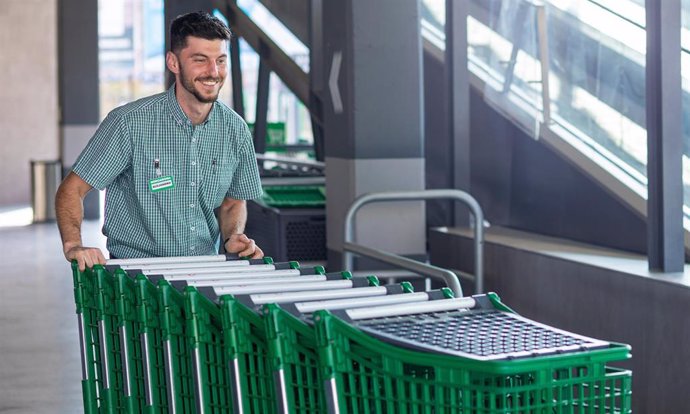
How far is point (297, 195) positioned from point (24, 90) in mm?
12663

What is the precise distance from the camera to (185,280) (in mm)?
2844

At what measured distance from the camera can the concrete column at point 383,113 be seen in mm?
6824

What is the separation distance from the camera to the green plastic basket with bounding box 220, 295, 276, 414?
2.47 metres

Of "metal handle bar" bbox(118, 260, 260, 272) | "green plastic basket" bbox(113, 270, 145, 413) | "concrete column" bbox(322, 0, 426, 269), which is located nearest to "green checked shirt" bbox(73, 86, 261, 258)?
"metal handle bar" bbox(118, 260, 260, 272)

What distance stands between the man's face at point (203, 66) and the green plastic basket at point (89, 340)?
0.63 meters

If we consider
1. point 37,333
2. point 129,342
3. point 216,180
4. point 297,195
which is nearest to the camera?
point 129,342

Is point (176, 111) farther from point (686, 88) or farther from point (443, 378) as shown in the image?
point (686, 88)

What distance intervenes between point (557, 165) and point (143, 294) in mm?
4511

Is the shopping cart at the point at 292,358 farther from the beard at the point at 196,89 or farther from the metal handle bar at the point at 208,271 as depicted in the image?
the beard at the point at 196,89

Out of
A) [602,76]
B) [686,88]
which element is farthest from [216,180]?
[602,76]

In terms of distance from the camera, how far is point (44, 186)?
15883 mm

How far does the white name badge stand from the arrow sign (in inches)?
139

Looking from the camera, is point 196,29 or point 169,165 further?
point 169,165

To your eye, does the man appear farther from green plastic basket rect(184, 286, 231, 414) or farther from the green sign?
the green sign
